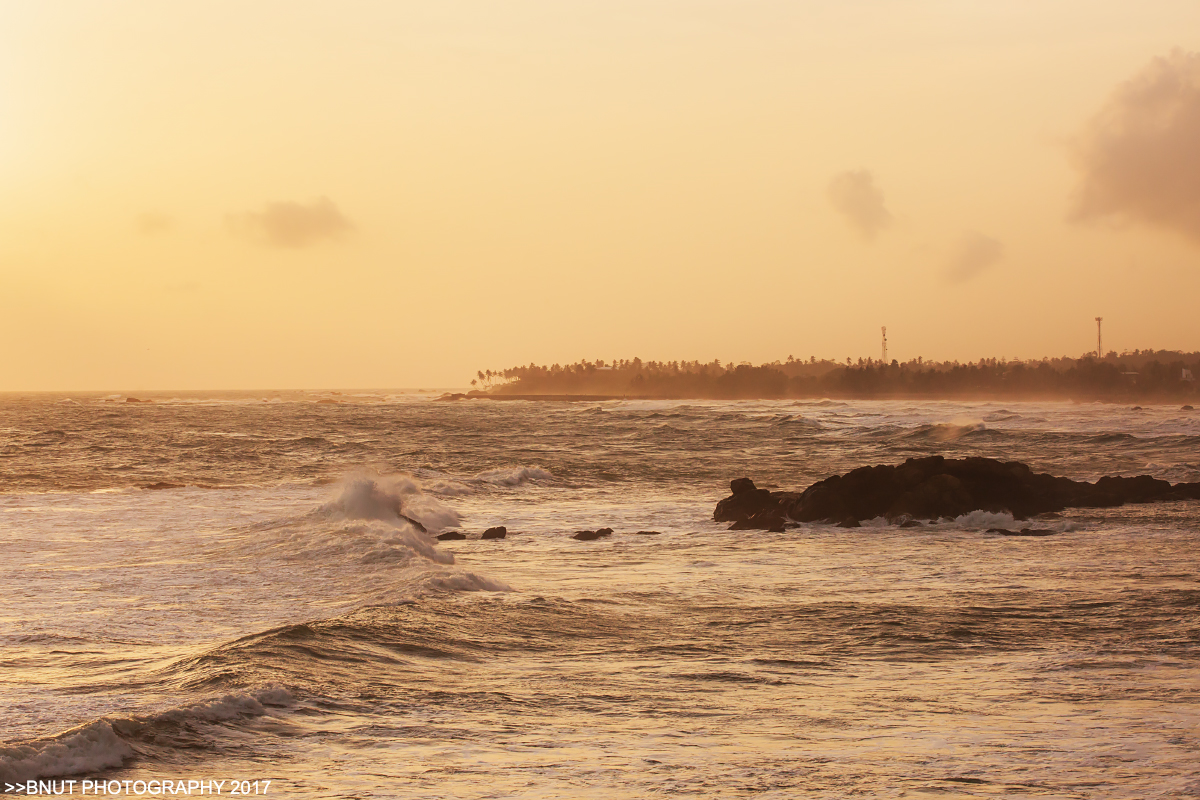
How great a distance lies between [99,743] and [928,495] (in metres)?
18.9

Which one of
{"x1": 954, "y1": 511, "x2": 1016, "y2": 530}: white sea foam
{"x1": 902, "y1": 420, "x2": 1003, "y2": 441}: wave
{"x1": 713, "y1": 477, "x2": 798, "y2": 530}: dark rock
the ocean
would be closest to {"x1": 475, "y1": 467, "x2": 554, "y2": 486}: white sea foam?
the ocean

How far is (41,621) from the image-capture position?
37.6ft

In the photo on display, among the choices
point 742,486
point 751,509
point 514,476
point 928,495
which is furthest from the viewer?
point 514,476

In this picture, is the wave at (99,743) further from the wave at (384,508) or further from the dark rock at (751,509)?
the dark rock at (751,509)

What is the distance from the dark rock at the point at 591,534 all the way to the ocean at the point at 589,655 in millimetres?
367

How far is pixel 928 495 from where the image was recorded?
22281 mm

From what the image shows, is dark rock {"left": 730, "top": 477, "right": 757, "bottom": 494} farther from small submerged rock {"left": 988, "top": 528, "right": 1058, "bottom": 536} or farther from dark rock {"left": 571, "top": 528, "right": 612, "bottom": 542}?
small submerged rock {"left": 988, "top": 528, "right": 1058, "bottom": 536}

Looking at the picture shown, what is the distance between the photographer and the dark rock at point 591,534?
19.7m

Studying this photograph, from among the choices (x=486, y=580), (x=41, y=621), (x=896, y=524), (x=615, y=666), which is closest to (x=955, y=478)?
(x=896, y=524)

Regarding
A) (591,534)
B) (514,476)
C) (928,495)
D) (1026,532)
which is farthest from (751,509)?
(514,476)

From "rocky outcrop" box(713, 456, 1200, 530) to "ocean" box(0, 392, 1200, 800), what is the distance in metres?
0.70

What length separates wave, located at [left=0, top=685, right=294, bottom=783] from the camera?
6602mm

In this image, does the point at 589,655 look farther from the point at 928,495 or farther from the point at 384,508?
the point at 928,495

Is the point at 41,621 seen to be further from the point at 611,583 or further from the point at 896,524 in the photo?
the point at 896,524
